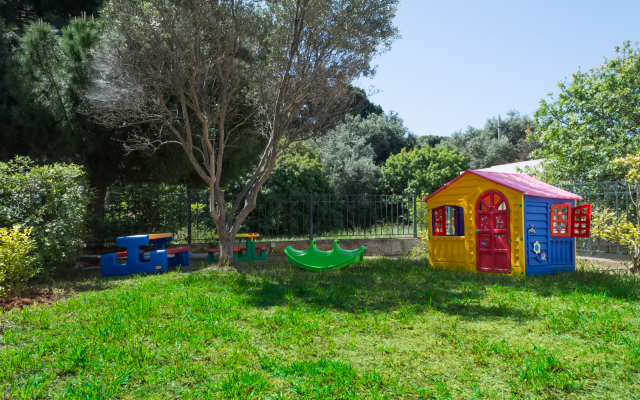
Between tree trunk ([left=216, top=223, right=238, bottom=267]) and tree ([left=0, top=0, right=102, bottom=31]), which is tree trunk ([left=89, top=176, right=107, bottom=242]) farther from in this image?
tree ([left=0, top=0, right=102, bottom=31])

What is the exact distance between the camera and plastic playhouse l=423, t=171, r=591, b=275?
305 inches

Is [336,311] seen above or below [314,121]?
below

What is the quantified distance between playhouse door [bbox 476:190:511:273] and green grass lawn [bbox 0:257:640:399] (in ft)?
4.93

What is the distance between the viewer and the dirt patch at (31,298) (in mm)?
5535

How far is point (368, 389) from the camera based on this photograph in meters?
2.99

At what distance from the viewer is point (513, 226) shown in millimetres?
7762

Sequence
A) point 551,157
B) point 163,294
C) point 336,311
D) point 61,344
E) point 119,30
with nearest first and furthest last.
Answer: point 61,344, point 336,311, point 163,294, point 119,30, point 551,157

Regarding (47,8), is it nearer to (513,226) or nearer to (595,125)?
(513,226)

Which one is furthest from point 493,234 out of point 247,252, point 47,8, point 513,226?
point 47,8

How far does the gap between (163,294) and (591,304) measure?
574 cm

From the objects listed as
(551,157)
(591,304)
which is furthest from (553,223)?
(551,157)

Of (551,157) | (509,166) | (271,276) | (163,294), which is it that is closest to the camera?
(163,294)

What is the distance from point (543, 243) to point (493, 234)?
2.99 ft

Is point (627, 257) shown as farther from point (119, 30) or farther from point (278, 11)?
point (119, 30)
